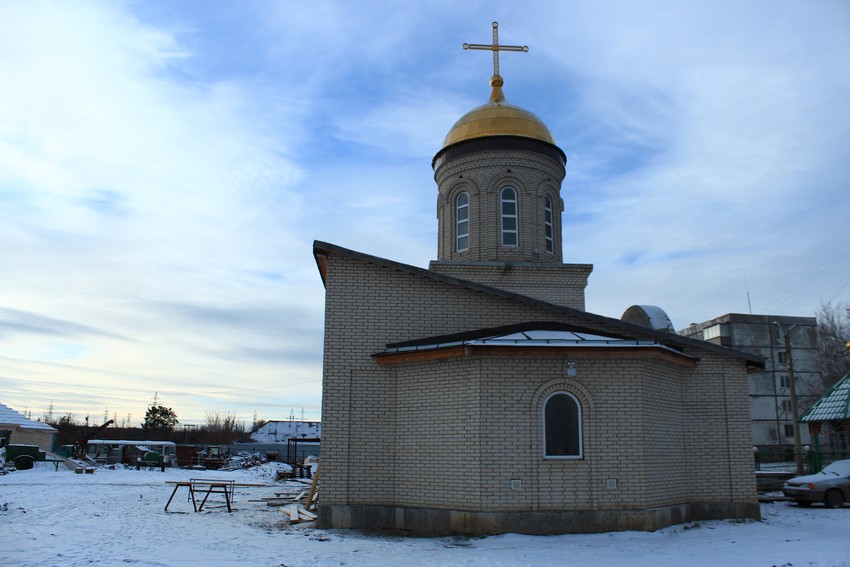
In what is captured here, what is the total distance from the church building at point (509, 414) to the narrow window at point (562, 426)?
0.02 metres

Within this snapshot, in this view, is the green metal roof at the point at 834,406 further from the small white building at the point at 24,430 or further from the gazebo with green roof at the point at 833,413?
the small white building at the point at 24,430

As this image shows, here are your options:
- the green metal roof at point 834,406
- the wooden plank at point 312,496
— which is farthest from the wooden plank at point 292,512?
the green metal roof at point 834,406

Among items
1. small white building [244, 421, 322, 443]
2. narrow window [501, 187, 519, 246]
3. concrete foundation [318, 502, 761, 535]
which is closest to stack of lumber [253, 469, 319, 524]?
concrete foundation [318, 502, 761, 535]

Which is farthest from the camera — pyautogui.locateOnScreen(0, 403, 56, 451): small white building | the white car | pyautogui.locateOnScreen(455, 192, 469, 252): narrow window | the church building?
pyautogui.locateOnScreen(0, 403, 56, 451): small white building

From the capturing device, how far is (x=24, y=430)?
3500 cm

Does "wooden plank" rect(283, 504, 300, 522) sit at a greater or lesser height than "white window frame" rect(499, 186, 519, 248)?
lesser

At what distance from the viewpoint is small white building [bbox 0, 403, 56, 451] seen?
113 feet

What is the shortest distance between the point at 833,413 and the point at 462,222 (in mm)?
11770

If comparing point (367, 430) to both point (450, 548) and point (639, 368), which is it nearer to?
point (450, 548)

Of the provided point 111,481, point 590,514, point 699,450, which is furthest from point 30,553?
point 111,481

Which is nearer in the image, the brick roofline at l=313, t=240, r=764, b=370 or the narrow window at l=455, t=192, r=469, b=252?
the brick roofline at l=313, t=240, r=764, b=370

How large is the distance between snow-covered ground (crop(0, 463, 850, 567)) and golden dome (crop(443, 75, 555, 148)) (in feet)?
31.4

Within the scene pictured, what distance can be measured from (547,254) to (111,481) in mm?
17323

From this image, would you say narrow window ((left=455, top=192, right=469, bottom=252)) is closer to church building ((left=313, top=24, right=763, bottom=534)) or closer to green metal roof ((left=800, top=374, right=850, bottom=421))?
church building ((left=313, top=24, right=763, bottom=534))
